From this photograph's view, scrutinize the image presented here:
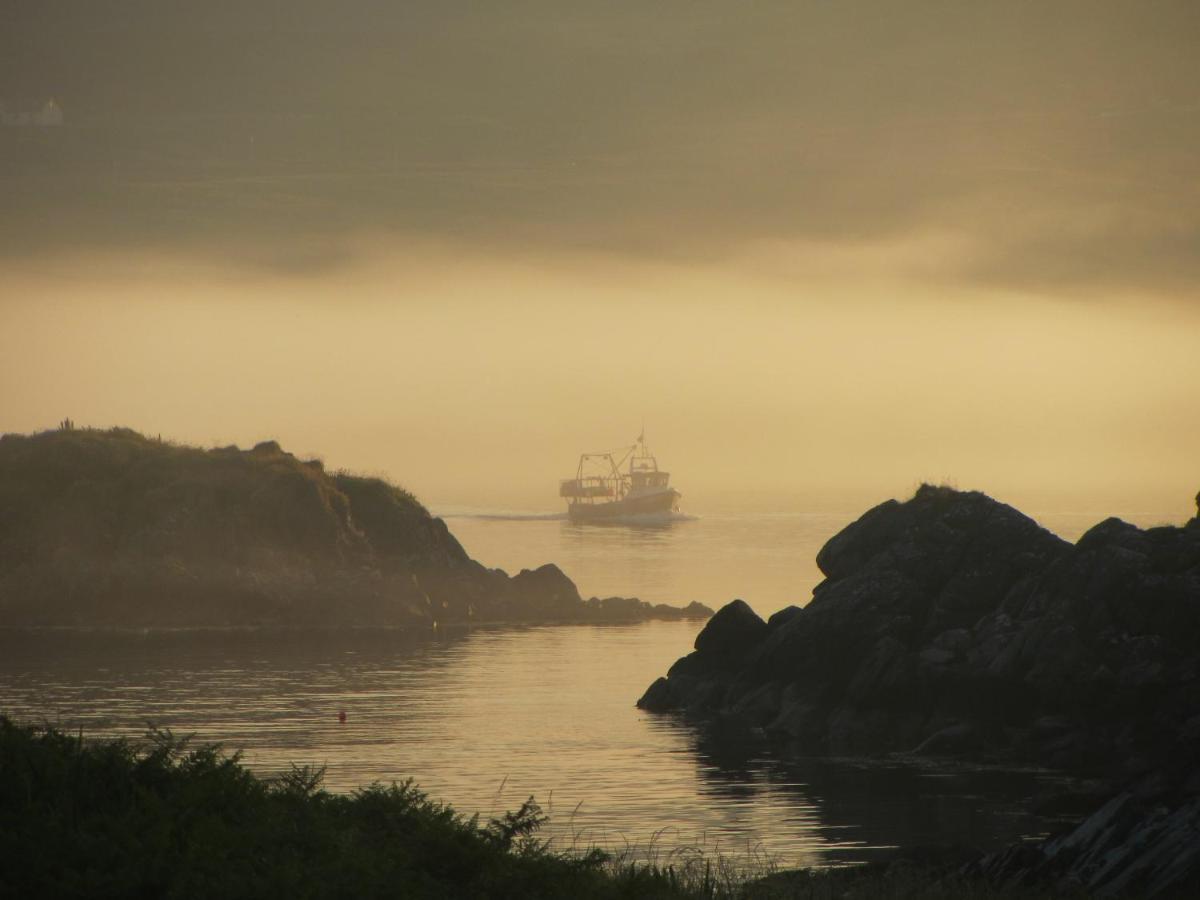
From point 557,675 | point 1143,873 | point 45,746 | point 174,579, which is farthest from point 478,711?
point 174,579

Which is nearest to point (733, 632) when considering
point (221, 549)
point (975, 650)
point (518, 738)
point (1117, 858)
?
point (518, 738)

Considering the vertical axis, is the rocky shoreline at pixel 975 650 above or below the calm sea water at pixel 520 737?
above

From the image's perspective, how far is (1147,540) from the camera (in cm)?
6681

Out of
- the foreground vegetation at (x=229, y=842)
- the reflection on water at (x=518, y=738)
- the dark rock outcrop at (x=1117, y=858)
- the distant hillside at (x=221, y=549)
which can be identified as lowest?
the reflection on water at (x=518, y=738)

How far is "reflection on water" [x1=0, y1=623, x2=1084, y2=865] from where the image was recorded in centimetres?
4809

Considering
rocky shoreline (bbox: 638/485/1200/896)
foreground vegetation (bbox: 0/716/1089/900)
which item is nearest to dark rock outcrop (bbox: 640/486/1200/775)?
rocky shoreline (bbox: 638/485/1200/896)

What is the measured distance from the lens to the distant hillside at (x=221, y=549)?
427 ft

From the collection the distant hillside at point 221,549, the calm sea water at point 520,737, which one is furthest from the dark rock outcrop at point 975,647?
the distant hillside at point 221,549

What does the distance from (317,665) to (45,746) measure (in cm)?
7679

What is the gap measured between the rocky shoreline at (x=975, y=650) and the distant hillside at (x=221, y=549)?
61828mm

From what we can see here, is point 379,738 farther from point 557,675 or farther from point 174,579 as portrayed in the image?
point 174,579

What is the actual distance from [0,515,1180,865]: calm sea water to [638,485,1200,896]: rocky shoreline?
390 cm

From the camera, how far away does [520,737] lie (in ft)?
225

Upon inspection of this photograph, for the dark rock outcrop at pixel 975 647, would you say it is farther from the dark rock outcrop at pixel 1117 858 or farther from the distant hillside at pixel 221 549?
the distant hillside at pixel 221 549
